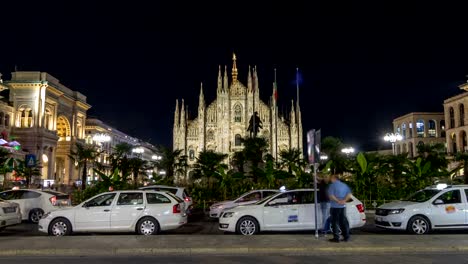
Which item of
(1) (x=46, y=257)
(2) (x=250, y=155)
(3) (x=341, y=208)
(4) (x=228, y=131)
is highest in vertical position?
(4) (x=228, y=131)

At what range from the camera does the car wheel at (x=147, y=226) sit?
508 inches

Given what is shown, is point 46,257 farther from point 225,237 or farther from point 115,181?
point 115,181

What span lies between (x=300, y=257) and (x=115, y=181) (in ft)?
52.3

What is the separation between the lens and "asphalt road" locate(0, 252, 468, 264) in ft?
29.1

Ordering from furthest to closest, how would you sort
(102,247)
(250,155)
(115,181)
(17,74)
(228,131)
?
1. (228,131)
2. (17,74)
3. (250,155)
4. (115,181)
5. (102,247)

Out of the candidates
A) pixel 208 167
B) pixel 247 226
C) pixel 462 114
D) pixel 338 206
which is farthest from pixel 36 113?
pixel 462 114

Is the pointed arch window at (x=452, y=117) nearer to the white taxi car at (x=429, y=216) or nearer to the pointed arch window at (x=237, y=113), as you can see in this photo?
the pointed arch window at (x=237, y=113)

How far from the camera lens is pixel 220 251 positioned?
32.9 ft

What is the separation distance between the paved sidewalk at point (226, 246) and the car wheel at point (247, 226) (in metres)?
1.50

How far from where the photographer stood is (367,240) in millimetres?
10953

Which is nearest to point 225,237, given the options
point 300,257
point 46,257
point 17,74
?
point 300,257

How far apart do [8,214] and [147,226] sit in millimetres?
4693

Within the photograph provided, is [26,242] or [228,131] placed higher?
[228,131]

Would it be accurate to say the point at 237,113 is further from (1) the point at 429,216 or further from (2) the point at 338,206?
(2) the point at 338,206
